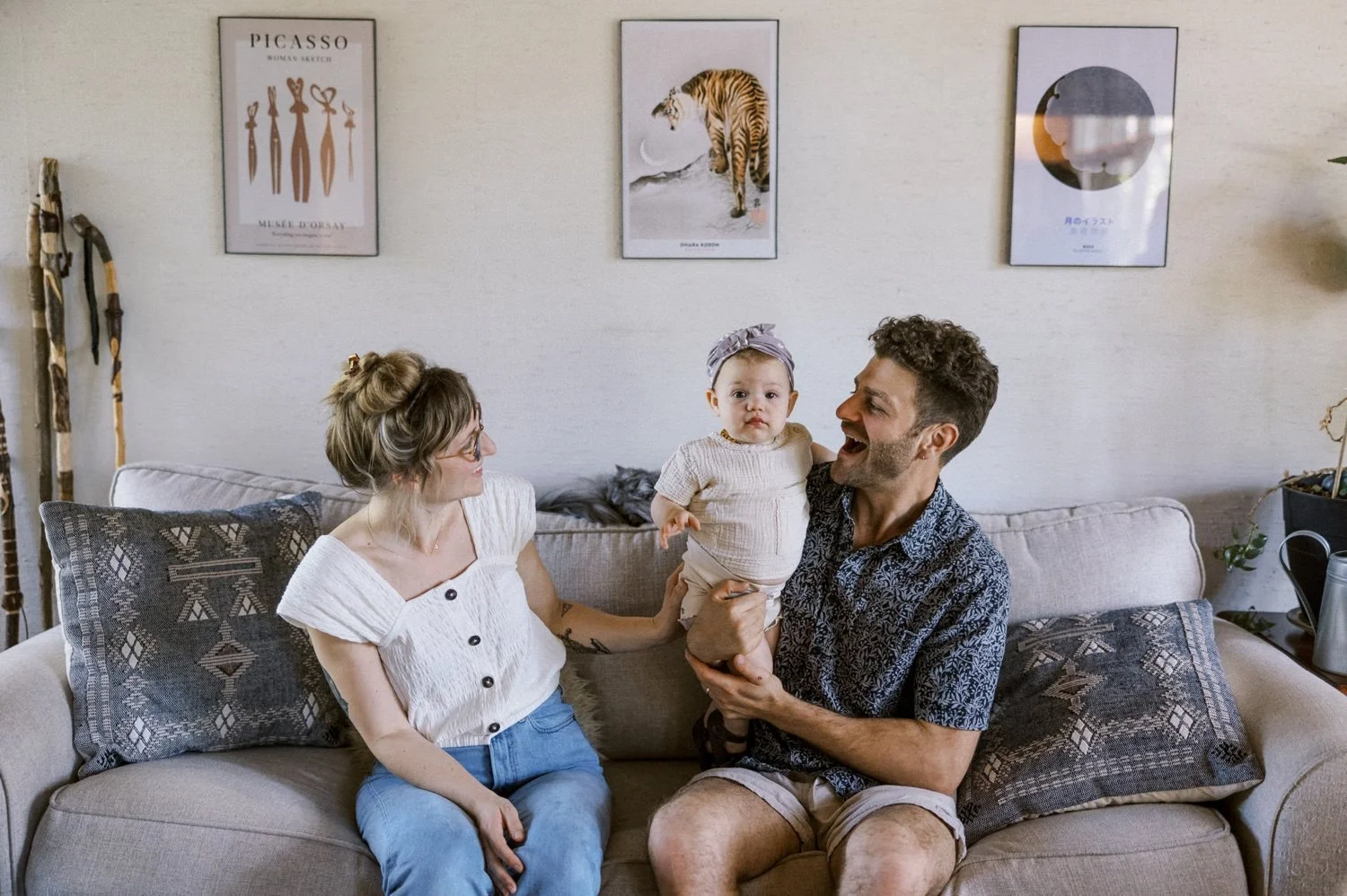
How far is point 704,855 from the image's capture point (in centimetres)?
156

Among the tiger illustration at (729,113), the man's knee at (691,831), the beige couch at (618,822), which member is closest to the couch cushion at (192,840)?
the beige couch at (618,822)

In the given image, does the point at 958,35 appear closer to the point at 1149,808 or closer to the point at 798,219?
the point at 798,219

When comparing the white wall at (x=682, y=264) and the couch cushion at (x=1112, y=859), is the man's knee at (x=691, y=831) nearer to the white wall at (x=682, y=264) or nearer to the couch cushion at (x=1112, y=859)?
the couch cushion at (x=1112, y=859)

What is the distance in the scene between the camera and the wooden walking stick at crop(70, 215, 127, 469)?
2471 millimetres

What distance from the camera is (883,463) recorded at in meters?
1.76

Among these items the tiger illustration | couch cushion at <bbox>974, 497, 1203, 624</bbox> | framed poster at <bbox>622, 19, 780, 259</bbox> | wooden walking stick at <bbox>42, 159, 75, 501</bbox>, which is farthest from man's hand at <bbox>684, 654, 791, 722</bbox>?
wooden walking stick at <bbox>42, 159, 75, 501</bbox>

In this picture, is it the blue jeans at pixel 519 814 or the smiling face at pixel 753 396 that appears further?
the smiling face at pixel 753 396

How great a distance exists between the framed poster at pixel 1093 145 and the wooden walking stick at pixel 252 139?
187cm

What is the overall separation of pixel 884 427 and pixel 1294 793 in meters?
0.86

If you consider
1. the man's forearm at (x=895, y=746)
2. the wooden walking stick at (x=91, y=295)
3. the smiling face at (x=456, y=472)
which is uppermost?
the wooden walking stick at (x=91, y=295)

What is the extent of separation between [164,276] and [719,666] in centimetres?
177

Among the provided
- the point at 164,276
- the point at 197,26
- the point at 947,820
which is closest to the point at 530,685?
the point at 947,820

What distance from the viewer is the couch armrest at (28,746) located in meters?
1.64

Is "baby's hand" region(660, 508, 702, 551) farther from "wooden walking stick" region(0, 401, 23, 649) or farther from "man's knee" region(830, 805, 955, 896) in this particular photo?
"wooden walking stick" region(0, 401, 23, 649)
